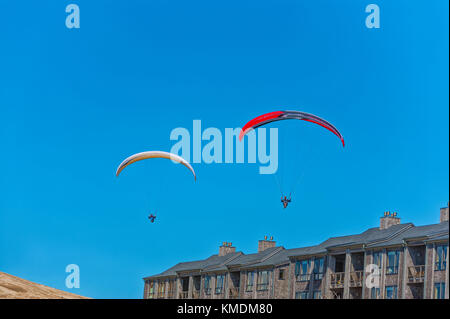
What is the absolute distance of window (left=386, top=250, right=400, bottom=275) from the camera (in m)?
60.7

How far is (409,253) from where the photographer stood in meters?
59.6

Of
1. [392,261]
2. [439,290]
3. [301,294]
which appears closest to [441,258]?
[439,290]

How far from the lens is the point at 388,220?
68.8 metres

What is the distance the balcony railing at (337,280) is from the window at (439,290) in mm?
11950

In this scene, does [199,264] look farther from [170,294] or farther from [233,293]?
[233,293]

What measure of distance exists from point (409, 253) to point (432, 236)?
3351 mm

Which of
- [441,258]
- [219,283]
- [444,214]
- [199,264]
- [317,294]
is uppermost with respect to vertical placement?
[444,214]

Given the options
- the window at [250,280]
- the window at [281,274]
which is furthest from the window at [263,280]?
the window at [281,274]

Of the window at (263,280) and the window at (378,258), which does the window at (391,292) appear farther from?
the window at (263,280)

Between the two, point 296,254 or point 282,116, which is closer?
point 282,116

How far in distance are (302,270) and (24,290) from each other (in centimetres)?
4153
